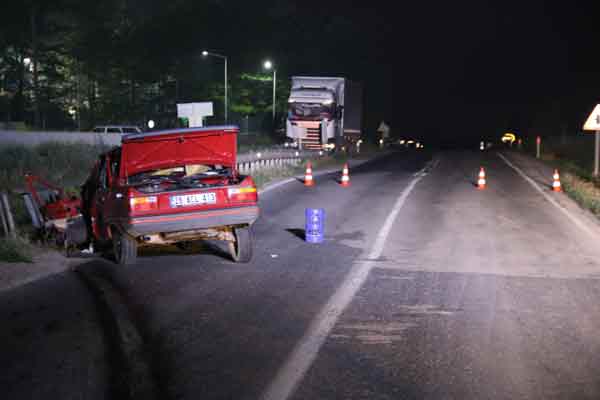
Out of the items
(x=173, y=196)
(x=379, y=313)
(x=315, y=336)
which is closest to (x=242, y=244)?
(x=173, y=196)

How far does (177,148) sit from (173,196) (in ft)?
2.55

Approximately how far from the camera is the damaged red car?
874cm

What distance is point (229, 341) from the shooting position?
5891 millimetres

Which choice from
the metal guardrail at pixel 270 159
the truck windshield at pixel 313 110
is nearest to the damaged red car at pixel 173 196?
the metal guardrail at pixel 270 159

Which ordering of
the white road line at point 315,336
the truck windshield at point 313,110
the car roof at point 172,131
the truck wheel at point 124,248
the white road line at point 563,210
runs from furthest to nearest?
the truck windshield at point 313,110, the white road line at point 563,210, the truck wheel at point 124,248, the car roof at point 172,131, the white road line at point 315,336

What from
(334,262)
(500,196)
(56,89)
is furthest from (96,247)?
(56,89)

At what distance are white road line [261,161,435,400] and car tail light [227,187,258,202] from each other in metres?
1.66

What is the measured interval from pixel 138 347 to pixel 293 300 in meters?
2.09

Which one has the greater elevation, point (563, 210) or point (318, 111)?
point (318, 111)

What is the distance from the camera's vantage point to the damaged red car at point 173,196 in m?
8.74

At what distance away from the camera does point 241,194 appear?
912 cm

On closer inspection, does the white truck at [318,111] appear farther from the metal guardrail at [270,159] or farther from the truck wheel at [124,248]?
the truck wheel at [124,248]

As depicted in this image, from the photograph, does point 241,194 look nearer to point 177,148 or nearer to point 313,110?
point 177,148

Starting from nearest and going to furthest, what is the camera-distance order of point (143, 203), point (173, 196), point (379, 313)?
1. point (379, 313)
2. point (143, 203)
3. point (173, 196)
